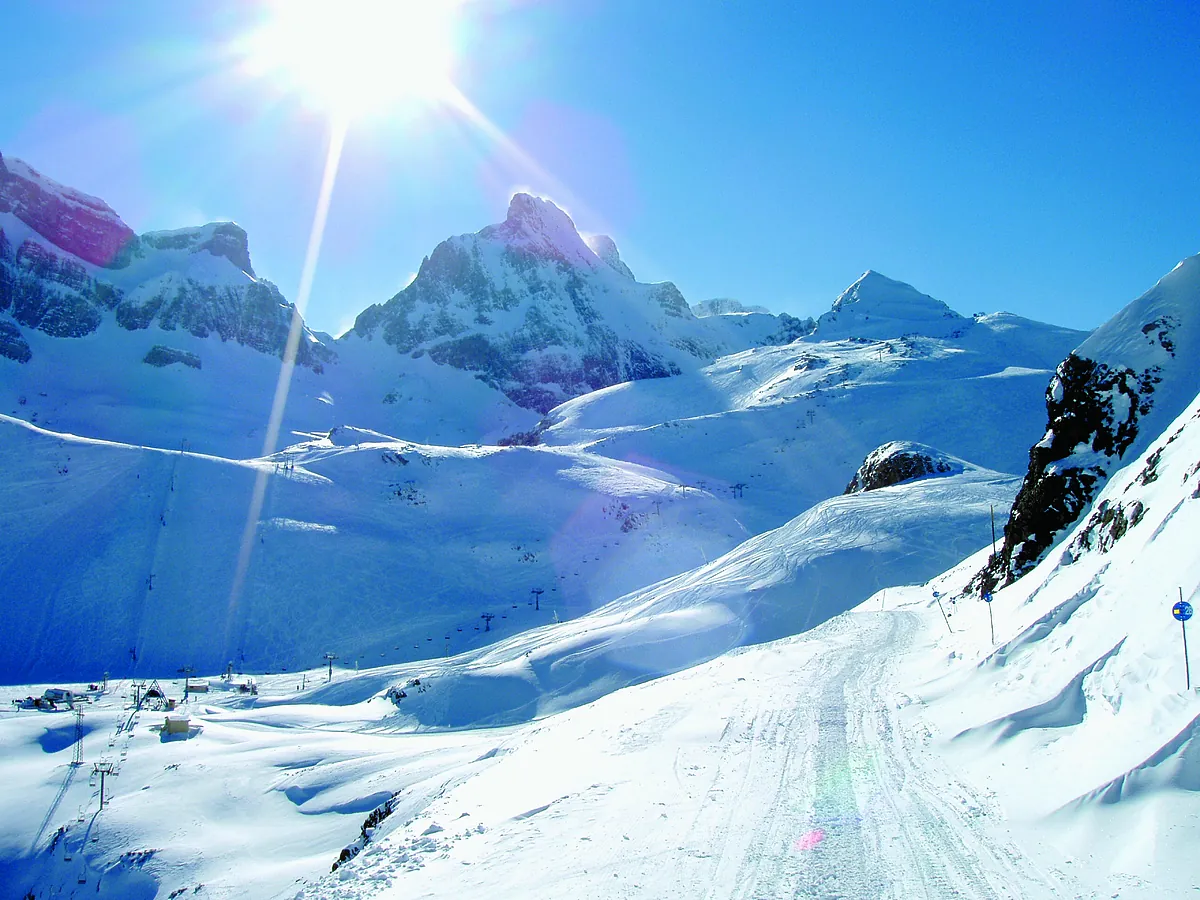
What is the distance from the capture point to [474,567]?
2400 inches

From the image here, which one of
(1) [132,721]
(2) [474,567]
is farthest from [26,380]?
(1) [132,721]

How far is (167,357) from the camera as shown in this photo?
14262cm

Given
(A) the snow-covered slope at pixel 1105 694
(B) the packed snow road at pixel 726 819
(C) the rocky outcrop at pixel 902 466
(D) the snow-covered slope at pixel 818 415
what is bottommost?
(B) the packed snow road at pixel 726 819

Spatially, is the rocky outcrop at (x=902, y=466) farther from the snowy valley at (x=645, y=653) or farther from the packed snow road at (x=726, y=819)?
the packed snow road at (x=726, y=819)

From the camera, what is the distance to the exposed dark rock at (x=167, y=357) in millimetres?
141375

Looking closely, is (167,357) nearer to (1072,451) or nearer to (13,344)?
(13,344)

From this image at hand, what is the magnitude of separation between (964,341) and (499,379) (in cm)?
10982

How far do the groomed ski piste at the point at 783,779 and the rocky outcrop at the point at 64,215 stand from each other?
560 feet

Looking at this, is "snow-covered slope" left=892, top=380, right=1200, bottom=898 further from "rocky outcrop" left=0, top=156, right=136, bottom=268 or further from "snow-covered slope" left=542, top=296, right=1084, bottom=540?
"rocky outcrop" left=0, top=156, right=136, bottom=268

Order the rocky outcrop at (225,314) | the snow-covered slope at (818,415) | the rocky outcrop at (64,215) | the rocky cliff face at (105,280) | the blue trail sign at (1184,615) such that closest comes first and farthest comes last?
the blue trail sign at (1184,615) → the snow-covered slope at (818,415) → the rocky cliff face at (105,280) → the rocky outcrop at (225,314) → the rocky outcrop at (64,215)

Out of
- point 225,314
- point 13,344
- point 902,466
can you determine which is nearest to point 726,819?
point 902,466

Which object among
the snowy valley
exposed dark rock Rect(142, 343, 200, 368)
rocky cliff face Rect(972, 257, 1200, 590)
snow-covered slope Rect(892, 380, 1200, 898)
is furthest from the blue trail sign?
exposed dark rock Rect(142, 343, 200, 368)

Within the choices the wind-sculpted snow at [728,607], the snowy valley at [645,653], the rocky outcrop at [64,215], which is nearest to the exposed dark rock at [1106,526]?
the snowy valley at [645,653]

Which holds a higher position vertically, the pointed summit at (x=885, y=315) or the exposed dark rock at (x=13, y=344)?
the pointed summit at (x=885, y=315)
